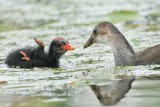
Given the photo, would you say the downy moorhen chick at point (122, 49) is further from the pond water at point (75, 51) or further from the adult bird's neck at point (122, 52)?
the pond water at point (75, 51)

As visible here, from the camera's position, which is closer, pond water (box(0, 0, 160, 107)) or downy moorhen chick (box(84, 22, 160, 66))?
pond water (box(0, 0, 160, 107))

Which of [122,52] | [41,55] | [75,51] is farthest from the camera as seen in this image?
[75,51]

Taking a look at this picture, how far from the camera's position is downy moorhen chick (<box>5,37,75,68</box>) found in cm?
1180

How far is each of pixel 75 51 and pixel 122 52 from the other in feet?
9.57

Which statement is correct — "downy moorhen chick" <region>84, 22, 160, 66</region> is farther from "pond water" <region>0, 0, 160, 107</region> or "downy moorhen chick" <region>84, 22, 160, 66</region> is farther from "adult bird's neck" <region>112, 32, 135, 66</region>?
"pond water" <region>0, 0, 160, 107</region>

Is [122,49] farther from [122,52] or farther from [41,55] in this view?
[41,55]

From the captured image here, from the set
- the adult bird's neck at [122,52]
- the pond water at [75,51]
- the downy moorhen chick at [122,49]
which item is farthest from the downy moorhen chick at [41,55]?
the adult bird's neck at [122,52]

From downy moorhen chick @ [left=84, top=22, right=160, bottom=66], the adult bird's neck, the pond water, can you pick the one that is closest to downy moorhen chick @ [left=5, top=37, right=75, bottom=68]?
the pond water

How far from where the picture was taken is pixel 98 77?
9805mm

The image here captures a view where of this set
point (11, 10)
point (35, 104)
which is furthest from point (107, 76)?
A: point (11, 10)

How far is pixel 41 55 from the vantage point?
1197 cm

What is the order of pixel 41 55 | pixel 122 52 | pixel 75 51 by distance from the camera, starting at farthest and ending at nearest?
1. pixel 75 51
2. pixel 41 55
3. pixel 122 52

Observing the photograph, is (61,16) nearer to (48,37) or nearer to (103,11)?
(103,11)

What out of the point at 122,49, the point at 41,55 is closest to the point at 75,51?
the point at 41,55
